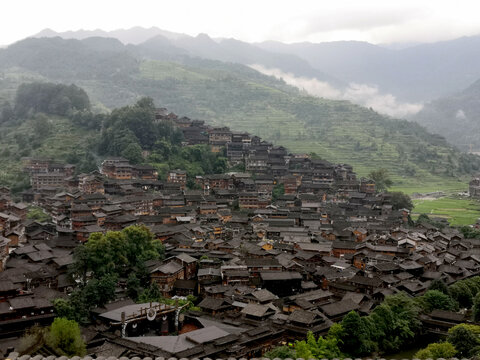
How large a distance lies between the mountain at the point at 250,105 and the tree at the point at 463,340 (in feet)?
162

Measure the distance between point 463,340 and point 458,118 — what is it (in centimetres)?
14517

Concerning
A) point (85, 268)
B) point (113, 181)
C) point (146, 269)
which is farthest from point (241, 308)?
point (113, 181)

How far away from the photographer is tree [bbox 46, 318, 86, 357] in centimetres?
1819

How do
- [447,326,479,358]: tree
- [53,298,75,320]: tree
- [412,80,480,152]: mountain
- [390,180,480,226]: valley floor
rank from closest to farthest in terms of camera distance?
[447,326,479,358]: tree → [53,298,75,320]: tree → [390,180,480,226]: valley floor → [412,80,480,152]: mountain

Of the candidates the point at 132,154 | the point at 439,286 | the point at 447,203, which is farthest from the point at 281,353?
the point at 447,203

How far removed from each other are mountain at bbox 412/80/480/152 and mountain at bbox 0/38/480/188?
44.4 meters

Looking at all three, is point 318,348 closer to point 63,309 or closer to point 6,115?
point 63,309

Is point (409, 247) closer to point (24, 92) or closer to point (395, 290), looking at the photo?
point (395, 290)

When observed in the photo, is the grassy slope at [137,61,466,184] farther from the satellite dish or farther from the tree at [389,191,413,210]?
the satellite dish

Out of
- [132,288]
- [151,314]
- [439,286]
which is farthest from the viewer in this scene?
[439,286]

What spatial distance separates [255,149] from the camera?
56.2 m

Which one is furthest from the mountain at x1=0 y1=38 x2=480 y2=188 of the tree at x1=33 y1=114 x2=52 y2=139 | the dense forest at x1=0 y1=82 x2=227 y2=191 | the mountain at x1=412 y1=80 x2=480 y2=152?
the mountain at x1=412 y1=80 x2=480 y2=152

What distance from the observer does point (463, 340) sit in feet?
68.8

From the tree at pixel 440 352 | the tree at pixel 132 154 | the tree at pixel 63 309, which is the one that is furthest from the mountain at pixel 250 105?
the tree at pixel 63 309
